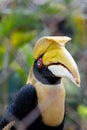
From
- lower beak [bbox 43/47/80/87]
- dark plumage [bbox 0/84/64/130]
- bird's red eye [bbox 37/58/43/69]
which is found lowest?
dark plumage [bbox 0/84/64/130]

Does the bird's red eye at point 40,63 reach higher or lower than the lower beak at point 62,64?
lower

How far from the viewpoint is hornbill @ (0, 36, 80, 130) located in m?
2.64

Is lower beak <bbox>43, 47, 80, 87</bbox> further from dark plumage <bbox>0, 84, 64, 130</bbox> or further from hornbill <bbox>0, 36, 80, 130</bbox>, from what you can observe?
dark plumage <bbox>0, 84, 64, 130</bbox>

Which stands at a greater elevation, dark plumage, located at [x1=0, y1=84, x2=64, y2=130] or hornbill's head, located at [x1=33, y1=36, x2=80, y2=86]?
hornbill's head, located at [x1=33, y1=36, x2=80, y2=86]

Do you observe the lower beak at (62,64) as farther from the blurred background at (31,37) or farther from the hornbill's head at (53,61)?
the blurred background at (31,37)

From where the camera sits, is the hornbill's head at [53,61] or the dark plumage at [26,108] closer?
the hornbill's head at [53,61]

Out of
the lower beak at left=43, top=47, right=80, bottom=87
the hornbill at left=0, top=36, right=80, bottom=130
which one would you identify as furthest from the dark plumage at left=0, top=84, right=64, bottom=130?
the lower beak at left=43, top=47, right=80, bottom=87

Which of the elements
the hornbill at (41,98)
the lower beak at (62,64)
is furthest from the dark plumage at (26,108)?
the lower beak at (62,64)

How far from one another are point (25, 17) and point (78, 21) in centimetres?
28

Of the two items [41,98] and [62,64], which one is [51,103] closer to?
[41,98]

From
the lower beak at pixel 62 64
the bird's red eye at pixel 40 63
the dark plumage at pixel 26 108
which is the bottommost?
the dark plumage at pixel 26 108

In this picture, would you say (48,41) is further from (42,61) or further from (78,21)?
(78,21)

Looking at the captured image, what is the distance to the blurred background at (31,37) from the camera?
2.65 m

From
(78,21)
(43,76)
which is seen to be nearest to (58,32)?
(78,21)
